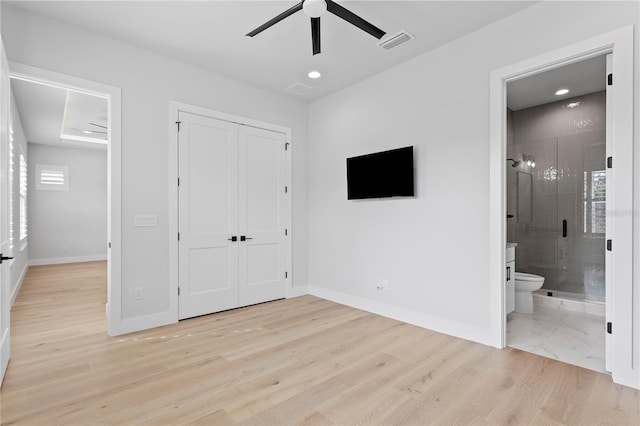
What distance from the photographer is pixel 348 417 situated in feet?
6.37

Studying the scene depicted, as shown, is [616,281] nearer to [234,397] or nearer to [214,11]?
[234,397]

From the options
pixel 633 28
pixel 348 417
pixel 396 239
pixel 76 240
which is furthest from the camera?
pixel 76 240

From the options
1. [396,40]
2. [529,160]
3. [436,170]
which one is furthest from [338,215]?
[529,160]

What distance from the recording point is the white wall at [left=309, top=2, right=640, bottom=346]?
9.32 ft

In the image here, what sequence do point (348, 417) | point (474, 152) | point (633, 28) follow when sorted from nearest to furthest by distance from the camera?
point (348, 417), point (633, 28), point (474, 152)

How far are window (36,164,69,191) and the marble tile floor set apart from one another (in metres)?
9.78

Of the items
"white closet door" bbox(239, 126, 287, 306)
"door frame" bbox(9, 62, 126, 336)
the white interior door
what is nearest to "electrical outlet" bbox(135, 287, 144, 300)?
"door frame" bbox(9, 62, 126, 336)

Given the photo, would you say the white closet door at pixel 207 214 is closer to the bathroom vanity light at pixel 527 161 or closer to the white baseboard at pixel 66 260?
the bathroom vanity light at pixel 527 161

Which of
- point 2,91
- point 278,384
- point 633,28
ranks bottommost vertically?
point 278,384

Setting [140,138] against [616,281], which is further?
[140,138]

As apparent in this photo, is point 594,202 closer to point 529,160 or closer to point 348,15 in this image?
point 529,160

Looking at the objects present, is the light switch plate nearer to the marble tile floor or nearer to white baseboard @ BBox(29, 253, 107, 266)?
the marble tile floor

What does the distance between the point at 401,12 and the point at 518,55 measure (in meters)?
1.09

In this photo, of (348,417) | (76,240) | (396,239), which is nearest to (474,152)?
(396,239)
